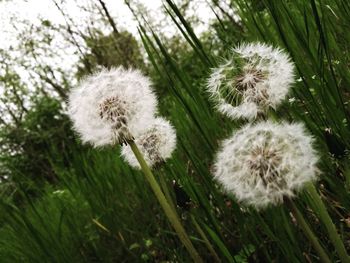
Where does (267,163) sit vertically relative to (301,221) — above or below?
above

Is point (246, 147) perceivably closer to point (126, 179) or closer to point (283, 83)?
point (283, 83)

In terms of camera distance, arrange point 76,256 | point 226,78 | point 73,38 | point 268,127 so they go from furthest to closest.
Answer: point 73,38 → point 76,256 → point 226,78 → point 268,127

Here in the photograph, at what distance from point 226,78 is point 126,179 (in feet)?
7.08

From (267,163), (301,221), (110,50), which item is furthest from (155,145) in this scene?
(110,50)

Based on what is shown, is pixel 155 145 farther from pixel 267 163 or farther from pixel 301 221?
pixel 301 221

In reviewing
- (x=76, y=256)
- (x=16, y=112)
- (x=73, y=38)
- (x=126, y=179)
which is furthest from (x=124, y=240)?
(x=16, y=112)

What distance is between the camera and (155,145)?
1.80 m

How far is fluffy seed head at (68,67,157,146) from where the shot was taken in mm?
1409

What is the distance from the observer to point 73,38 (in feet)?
39.5

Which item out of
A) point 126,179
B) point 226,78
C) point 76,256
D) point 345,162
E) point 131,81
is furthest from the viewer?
point 126,179

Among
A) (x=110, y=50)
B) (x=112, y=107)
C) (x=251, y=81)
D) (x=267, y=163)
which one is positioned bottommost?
(x=267, y=163)

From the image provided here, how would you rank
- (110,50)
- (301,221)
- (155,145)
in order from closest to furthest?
(301,221), (155,145), (110,50)

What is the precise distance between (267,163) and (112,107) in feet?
2.13

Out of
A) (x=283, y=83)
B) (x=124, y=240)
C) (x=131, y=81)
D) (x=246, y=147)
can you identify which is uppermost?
(x=131, y=81)
